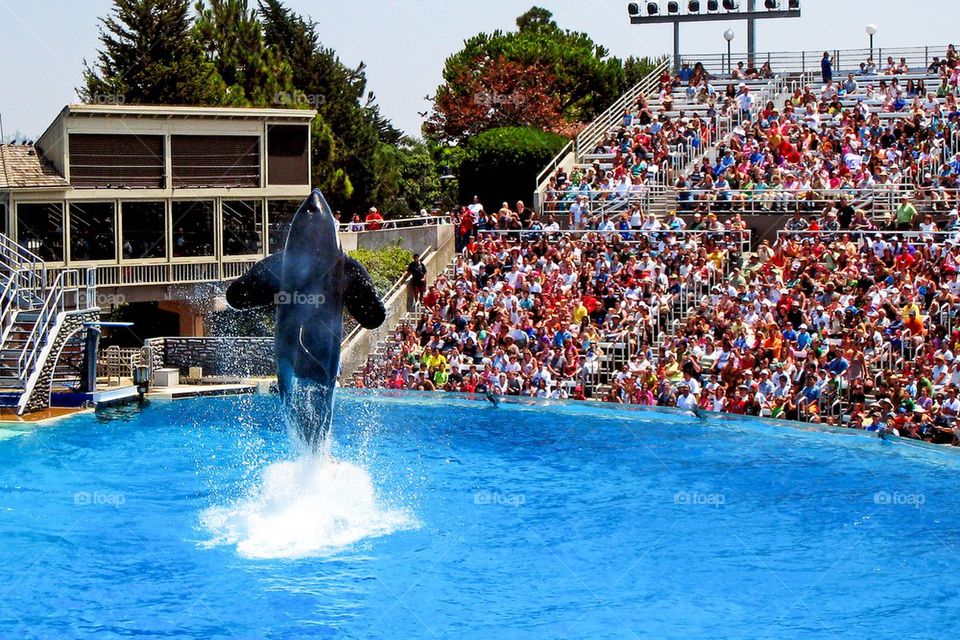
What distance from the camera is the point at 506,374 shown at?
25984mm

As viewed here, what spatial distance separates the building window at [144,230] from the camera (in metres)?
30.5

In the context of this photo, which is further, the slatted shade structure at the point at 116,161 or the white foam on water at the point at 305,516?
the slatted shade structure at the point at 116,161

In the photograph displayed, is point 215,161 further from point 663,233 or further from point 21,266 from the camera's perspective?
point 663,233

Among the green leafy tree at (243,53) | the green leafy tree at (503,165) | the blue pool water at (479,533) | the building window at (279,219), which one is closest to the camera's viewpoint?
the blue pool water at (479,533)

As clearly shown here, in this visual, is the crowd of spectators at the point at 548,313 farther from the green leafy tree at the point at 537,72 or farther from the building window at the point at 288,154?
the green leafy tree at the point at 537,72

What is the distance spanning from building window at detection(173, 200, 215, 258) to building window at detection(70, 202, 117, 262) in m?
1.46

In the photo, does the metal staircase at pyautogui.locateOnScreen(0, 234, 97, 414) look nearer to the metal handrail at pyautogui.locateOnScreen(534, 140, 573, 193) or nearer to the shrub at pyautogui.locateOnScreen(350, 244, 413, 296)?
the shrub at pyautogui.locateOnScreen(350, 244, 413, 296)

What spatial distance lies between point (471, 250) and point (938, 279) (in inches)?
422

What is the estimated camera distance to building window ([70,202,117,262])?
97.4ft

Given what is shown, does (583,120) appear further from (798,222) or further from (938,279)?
(938,279)

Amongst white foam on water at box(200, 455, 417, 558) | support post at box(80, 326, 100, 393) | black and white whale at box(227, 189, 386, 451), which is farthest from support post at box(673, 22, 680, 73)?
black and white whale at box(227, 189, 386, 451)

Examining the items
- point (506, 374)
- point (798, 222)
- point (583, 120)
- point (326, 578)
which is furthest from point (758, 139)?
point (583, 120)

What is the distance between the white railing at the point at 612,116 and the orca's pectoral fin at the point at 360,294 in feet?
72.1

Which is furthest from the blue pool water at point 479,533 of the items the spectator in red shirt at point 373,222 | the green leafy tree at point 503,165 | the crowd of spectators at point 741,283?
the green leafy tree at point 503,165
